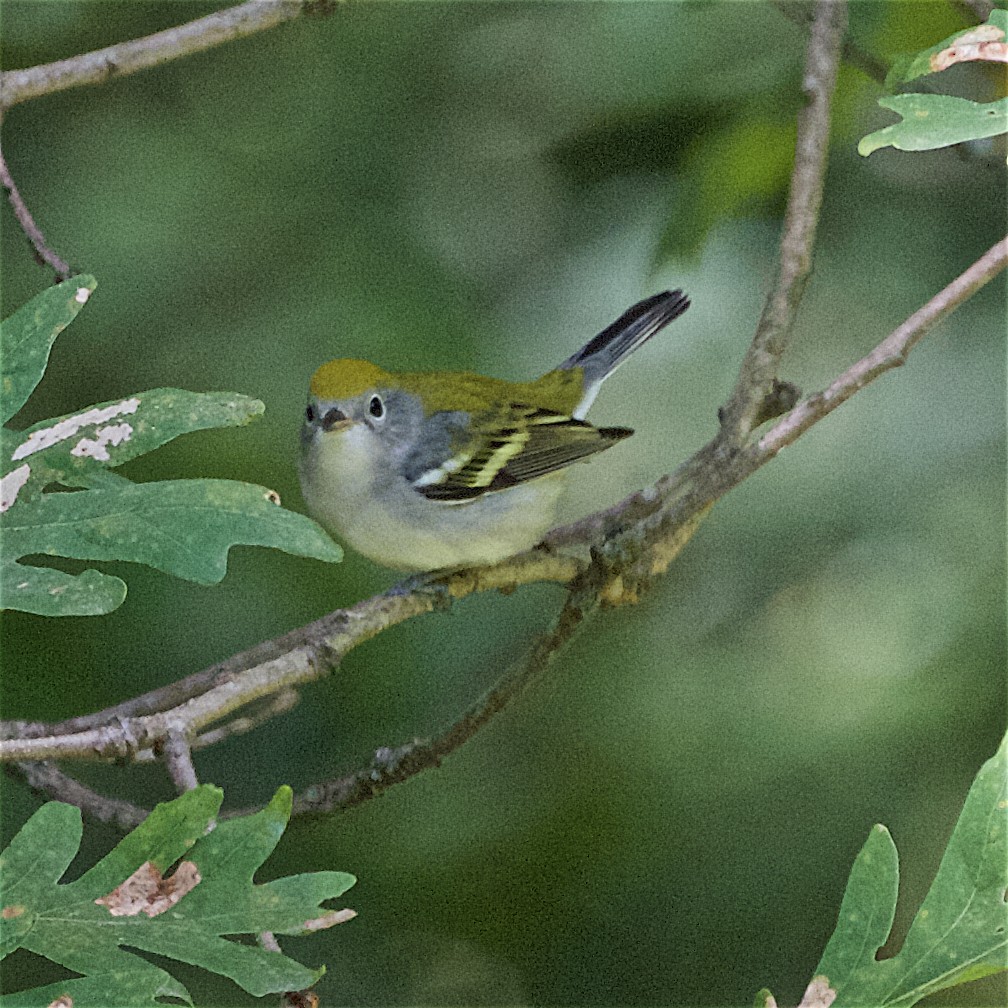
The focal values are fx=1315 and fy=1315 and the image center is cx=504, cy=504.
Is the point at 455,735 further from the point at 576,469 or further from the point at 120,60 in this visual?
the point at 576,469

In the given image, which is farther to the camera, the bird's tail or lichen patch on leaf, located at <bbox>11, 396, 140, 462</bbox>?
the bird's tail

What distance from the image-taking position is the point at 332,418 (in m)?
1.25

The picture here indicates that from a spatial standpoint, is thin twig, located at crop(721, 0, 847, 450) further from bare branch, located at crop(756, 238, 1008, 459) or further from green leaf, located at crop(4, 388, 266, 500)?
green leaf, located at crop(4, 388, 266, 500)

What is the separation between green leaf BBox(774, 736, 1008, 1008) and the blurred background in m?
0.69

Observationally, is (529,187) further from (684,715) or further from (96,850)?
(96,850)

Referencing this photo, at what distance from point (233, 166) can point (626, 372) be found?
0.53 meters

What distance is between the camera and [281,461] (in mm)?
1439

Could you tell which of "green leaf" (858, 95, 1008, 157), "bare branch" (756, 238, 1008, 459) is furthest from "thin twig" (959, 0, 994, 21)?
"green leaf" (858, 95, 1008, 157)

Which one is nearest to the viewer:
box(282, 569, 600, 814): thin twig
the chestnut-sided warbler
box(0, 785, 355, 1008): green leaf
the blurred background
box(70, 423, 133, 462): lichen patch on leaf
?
box(0, 785, 355, 1008): green leaf

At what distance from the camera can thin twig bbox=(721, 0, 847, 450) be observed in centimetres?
94

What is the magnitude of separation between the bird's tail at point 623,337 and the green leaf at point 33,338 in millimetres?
832

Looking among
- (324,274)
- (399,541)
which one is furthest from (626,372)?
(399,541)

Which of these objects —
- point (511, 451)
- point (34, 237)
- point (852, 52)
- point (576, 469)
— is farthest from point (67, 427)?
point (576, 469)

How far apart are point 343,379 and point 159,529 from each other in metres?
0.64
